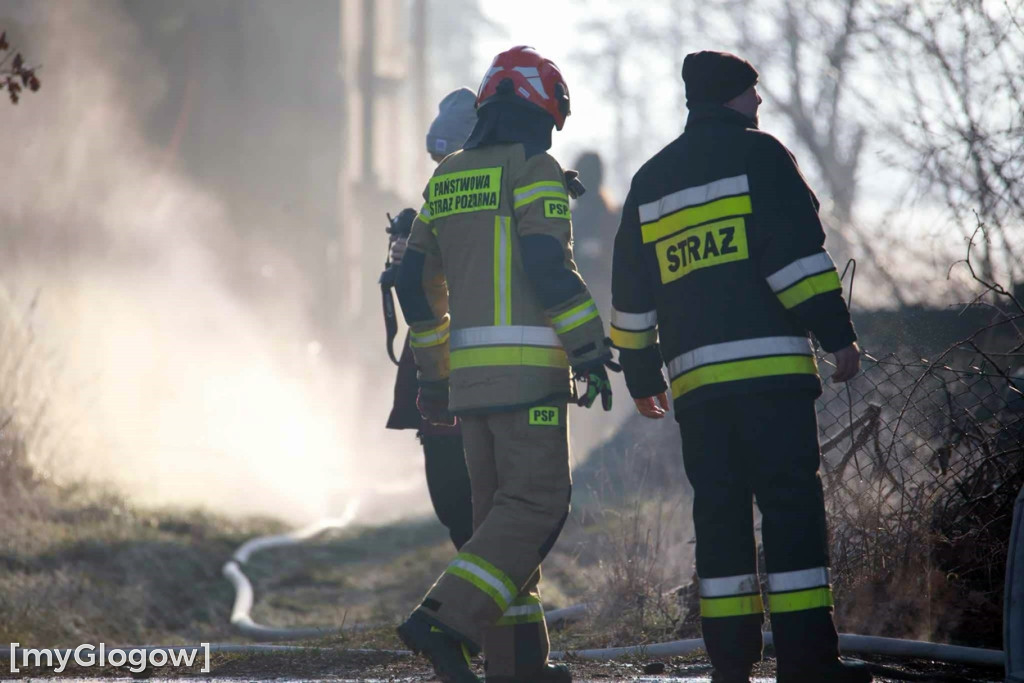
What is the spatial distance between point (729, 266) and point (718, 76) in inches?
26.5

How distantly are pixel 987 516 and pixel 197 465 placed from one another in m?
8.75

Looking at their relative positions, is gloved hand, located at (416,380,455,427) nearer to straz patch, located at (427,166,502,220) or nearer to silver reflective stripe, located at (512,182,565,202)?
straz patch, located at (427,166,502,220)

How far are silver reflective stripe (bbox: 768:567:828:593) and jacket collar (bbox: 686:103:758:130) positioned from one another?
57.8 inches

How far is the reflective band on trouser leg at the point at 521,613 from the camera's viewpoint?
394 cm

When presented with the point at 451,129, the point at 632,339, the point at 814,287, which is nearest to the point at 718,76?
the point at 814,287

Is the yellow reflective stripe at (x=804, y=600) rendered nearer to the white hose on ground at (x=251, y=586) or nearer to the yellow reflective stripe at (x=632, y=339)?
the yellow reflective stripe at (x=632, y=339)

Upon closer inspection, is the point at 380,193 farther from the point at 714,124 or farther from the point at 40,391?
the point at 714,124

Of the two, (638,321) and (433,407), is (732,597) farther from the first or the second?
(433,407)

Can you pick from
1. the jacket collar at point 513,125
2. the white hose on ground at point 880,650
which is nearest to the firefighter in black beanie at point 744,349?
the jacket collar at point 513,125

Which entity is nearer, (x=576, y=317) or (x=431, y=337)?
(x=576, y=317)

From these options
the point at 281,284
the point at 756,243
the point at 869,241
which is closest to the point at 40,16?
the point at 281,284

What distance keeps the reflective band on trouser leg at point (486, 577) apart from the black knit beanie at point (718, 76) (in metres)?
1.71

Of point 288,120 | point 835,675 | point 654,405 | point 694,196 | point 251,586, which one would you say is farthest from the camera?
point 288,120

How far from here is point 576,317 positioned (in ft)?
12.8
